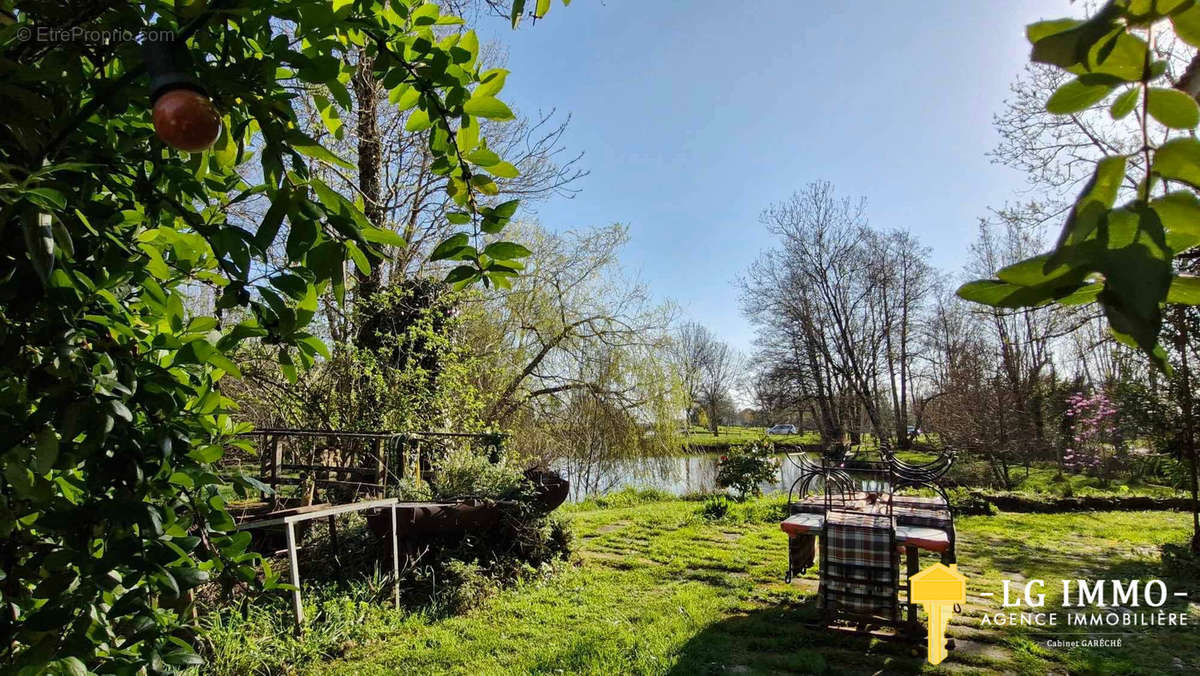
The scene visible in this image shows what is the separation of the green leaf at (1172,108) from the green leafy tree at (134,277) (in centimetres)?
69

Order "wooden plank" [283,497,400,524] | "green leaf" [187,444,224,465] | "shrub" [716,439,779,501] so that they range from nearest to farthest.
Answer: "green leaf" [187,444,224,465], "wooden plank" [283,497,400,524], "shrub" [716,439,779,501]

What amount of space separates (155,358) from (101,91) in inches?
15.2

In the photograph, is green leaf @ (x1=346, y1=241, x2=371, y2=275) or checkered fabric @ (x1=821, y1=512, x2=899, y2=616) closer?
green leaf @ (x1=346, y1=241, x2=371, y2=275)

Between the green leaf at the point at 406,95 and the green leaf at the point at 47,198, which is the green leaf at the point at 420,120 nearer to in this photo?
the green leaf at the point at 406,95

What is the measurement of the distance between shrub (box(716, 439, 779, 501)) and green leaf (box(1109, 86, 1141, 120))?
9.69 metres

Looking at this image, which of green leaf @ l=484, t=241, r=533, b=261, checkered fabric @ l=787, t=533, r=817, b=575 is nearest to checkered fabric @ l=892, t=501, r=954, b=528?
checkered fabric @ l=787, t=533, r=817, b=575

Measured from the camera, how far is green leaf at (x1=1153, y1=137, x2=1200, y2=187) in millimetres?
270

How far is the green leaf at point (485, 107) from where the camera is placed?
866mm

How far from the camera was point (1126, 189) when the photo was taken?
22 cm

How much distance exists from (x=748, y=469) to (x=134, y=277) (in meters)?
9.70

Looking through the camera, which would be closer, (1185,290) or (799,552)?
(1185,290)

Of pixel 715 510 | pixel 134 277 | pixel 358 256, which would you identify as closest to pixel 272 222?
pixel 358 256

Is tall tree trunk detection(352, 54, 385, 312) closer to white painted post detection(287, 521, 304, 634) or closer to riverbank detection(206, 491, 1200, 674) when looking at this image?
white painted post detection(287, 521, 304, 634)

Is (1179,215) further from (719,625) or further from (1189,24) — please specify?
(719,625)
